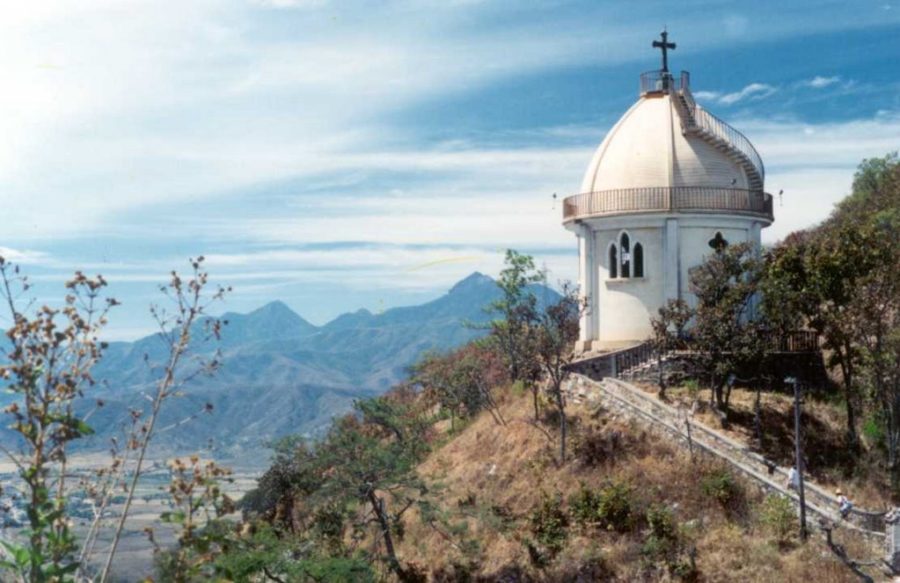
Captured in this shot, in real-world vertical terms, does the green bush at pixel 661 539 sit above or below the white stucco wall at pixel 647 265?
below

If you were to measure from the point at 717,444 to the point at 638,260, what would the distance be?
919 centimetres

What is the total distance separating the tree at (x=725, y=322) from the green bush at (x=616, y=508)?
4289 mm

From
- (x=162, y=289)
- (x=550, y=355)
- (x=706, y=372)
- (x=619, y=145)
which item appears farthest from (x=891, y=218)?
(x=162, y=289)

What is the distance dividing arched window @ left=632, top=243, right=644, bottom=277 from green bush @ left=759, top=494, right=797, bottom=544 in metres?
11.3

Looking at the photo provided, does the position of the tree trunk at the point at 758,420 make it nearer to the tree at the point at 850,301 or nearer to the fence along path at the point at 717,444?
the fence along path at the point at 717,444

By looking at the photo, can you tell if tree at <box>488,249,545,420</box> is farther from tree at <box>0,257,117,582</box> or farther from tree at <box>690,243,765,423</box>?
tree at <box>0,257,117,582</box>

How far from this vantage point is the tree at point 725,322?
24.9 m

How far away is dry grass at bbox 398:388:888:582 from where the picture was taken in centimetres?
2078

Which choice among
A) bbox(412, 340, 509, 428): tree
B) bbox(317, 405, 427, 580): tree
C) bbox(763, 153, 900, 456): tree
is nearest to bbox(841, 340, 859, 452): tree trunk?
bbox(763, 153, 900, 456): tree

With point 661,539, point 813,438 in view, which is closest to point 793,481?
point 813,438

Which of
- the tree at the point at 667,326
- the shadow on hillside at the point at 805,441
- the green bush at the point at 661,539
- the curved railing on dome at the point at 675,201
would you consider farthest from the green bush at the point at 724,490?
the curved railing on dome at the point at 675,201

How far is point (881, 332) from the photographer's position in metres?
23.5

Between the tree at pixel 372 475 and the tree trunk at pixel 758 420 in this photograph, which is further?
the tree at pixel 372 475

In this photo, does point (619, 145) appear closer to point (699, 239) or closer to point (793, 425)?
point (699, 239)
